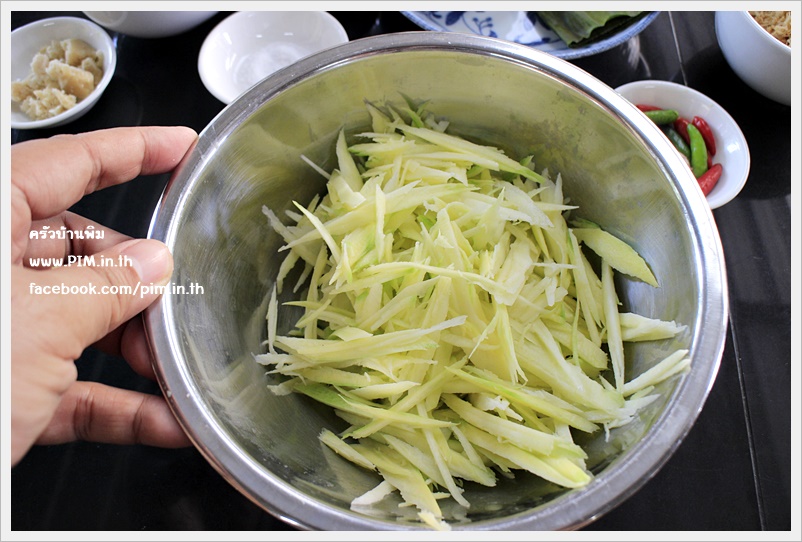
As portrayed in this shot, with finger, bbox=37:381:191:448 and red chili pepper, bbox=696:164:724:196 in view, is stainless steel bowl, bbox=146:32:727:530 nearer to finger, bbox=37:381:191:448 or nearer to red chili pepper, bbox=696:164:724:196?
finger, bbox=37:381:191:448

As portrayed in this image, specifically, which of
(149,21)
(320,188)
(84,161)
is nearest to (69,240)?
(84,161)

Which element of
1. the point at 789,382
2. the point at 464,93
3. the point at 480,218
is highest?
the point at 464,93

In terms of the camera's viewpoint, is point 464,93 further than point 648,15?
No

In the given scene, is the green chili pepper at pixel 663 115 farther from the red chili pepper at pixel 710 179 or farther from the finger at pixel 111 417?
the finger at pixel 111 417

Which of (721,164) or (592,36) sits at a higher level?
(592,36)

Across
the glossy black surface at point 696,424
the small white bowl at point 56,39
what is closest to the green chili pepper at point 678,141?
the glossy black surface at point 696,424

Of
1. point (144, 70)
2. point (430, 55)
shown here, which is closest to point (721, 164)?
point (430, 55)

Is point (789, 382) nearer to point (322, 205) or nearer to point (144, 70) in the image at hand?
point (322, 205)

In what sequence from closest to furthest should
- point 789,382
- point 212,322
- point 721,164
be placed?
1. point 212,322
2. point 789,382
3. point 721,164
